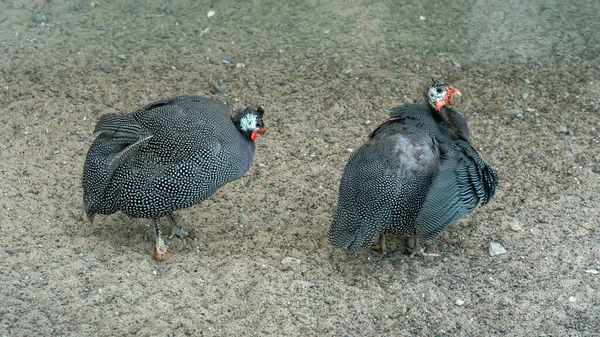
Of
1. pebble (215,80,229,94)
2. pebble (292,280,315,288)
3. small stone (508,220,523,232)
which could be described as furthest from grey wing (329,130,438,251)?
pebble (215,80,229,94)

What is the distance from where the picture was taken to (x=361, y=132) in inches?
240

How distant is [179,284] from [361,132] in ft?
7.73

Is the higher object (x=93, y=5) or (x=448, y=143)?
(x=448, y=143)

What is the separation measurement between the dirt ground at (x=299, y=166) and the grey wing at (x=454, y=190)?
437 mm

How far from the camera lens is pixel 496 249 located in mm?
4938

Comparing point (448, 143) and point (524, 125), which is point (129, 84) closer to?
point (448, 143)

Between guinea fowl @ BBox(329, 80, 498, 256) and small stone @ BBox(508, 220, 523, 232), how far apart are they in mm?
544

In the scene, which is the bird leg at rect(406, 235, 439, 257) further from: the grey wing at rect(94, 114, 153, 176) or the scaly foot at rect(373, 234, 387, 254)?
the grey wing at rect(94, 114, 153, 176)

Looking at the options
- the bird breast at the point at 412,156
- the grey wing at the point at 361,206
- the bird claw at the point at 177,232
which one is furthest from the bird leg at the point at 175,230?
the bird breast at the point at 412,156

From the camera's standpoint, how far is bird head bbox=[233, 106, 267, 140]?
4859 mm

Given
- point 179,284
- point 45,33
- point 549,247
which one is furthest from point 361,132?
point 45,33

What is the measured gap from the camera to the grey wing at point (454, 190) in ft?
14.7

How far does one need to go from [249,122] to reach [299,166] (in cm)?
97

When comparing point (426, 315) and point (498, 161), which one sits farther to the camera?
point (498, 161)
